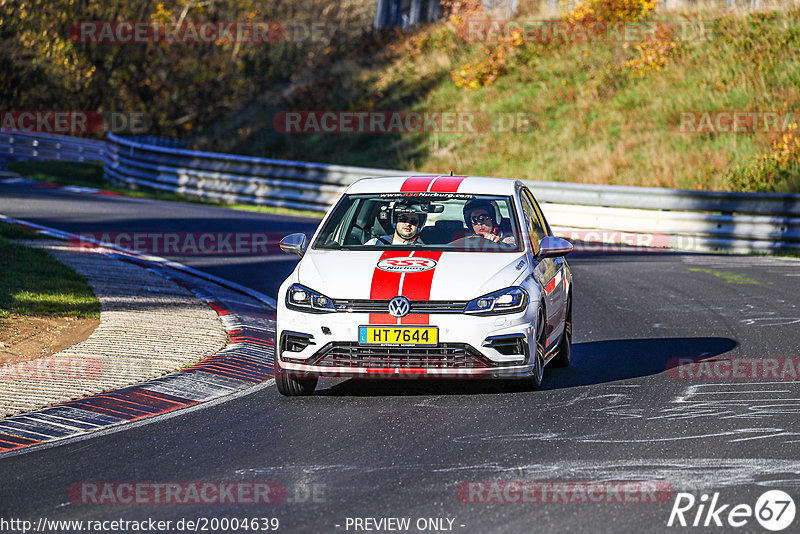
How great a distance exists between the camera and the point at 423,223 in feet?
30.1

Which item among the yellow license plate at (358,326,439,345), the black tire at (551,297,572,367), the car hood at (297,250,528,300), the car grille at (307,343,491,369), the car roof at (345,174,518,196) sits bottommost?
the black tire at (551,297,572,367)

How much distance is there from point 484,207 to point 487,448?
2.95 m

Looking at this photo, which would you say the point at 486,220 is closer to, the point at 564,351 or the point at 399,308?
the point at 564,351

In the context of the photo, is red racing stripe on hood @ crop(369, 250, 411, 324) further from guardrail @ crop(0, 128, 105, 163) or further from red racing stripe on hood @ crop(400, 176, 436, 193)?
guardrail @ crop(0, 128, 105, 163)

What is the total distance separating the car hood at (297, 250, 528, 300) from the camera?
793 cm

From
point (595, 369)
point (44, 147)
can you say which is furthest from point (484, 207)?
point (44, 147)

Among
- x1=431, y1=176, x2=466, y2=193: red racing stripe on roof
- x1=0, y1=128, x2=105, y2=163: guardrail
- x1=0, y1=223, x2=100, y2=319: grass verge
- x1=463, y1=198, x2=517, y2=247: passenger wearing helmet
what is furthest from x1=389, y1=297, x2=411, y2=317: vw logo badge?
x1=0, y1=128, x2=105, y2=163: guardrail

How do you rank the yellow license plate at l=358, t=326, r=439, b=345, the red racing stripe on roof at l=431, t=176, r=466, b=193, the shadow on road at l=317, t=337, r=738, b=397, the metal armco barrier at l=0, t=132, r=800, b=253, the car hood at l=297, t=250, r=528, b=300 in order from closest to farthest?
the yellow license plate at l=358, t=326, r=439, b=345
the car hood at l=297, t=250, r=528, b=300
the shadow on road at l=317, t=337, r=738, b=397
the red racing stripe on roof at l=431, t=176, r=466, b=193
the metal armco barrier at l=0, t=132, r=800, b=253

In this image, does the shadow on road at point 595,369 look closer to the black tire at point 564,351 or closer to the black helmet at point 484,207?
the black tire at point 564,351

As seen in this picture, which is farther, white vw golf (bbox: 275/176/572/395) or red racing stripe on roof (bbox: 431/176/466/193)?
red racing stripe on roof (bbox: 431/176/466/193)

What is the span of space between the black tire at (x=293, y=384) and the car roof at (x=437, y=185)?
5.98 feet

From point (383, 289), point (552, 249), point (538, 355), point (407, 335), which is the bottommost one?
point (538, 355)

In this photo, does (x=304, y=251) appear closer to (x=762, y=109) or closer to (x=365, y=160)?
(x=762, y=109)

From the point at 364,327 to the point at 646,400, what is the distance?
210cm
